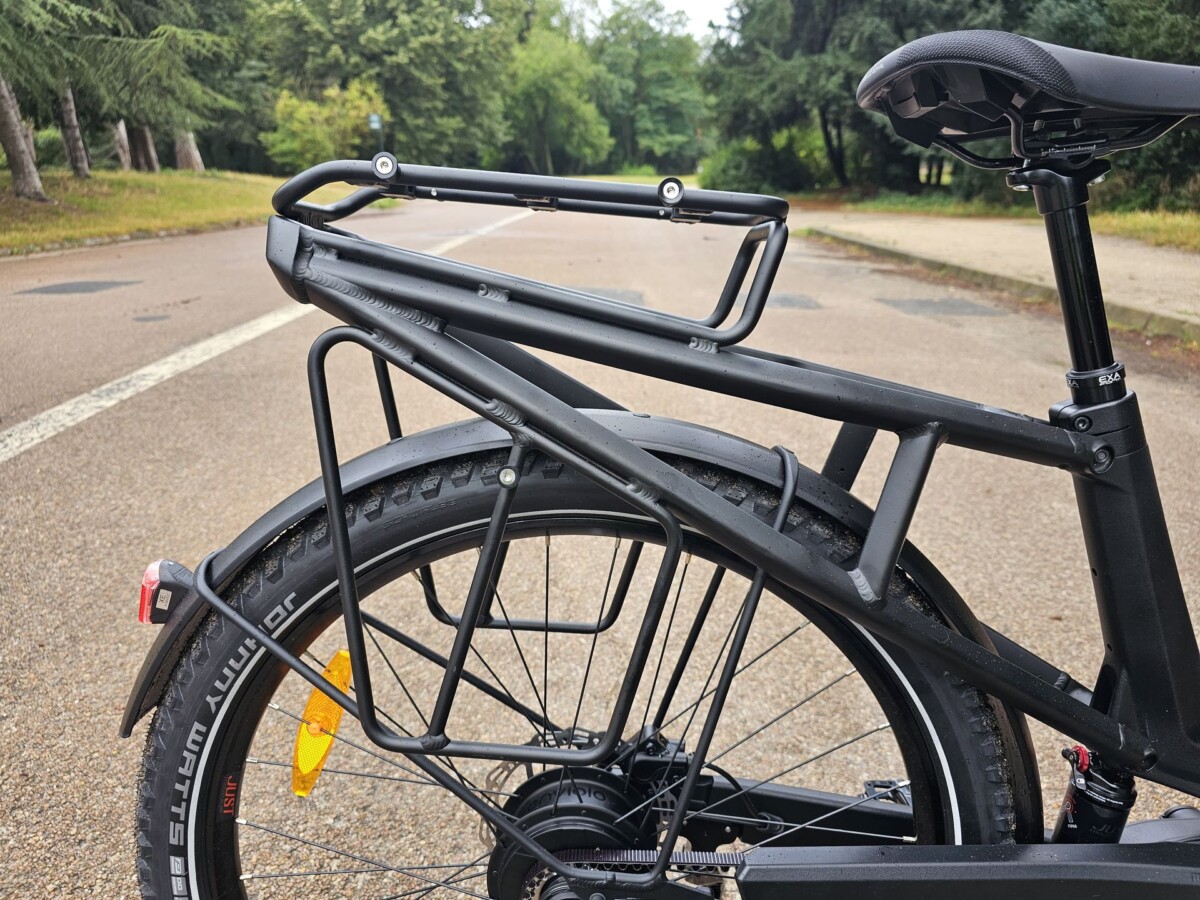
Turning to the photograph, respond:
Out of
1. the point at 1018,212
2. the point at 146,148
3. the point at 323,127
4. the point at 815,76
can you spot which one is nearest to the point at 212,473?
the point at 1018,212

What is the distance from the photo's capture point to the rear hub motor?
4.21 ft

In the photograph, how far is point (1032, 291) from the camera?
9539 mm

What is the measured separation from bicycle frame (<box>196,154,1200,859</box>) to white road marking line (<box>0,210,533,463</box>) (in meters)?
2.11

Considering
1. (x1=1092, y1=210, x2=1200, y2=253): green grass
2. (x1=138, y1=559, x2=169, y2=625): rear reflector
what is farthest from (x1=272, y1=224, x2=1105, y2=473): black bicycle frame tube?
(x1=1092, y1=210, x2=1200, y2=253): green grass

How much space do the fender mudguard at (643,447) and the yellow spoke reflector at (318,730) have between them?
0.22 m

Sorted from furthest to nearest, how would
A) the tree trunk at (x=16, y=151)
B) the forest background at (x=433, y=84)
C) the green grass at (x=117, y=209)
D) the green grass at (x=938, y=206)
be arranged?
the green grass at (x=938, y=206), the forest background at (x=433, y=84), the tree trunk at (x=16, y=151), the green grass at (x=117, y=209)

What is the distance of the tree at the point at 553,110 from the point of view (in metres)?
75.1

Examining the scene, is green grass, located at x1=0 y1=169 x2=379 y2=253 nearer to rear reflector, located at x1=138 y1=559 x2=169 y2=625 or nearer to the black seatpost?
rear reflector, located at x1=138 y1=559 x2=169 y2=625

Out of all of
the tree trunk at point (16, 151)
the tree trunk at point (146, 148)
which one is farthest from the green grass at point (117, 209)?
the tree trunk at point (146, 148)

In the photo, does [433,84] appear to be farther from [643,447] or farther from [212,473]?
[643,447]

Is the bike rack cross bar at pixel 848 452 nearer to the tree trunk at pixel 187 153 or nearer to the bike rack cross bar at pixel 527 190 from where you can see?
the bike rack cross bar at pixel 527 190

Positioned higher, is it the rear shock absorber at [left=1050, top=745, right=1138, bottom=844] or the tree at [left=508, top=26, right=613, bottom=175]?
the tree at [left=508, top=26, right=613, bottom=175]

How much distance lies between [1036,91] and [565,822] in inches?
45.9

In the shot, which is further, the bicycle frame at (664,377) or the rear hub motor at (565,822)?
the rear hub motor at (565,822)
